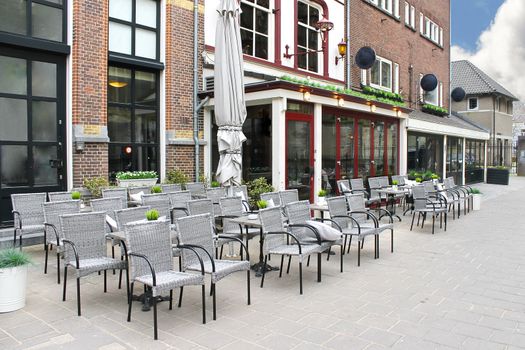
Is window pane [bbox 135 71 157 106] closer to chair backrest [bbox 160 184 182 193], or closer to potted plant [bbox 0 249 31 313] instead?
chair backrest [bbox 160 184 182 193]

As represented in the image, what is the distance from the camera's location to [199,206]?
20.8 ft

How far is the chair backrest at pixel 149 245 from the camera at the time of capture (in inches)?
165

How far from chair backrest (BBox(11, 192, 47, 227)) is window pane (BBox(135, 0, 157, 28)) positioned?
4582 millimetres

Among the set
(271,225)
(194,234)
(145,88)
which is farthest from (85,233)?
(145,88)

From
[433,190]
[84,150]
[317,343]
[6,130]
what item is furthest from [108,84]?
[433,190]

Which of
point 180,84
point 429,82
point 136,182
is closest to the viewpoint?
point 136,182

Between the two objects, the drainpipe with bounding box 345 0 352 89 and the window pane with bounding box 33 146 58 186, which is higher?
the drainpipe with bounding box 345 0 352 89

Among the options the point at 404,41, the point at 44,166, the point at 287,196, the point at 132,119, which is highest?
the point at 404,41

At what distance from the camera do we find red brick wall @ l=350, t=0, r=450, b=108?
1645 cm

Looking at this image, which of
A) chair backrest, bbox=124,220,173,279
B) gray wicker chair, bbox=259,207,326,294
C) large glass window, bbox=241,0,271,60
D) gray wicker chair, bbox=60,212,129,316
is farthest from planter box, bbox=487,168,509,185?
gray wicker chair, bbox=60,212,129,316

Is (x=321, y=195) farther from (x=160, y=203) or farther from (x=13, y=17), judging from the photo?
(x=13, y=17)

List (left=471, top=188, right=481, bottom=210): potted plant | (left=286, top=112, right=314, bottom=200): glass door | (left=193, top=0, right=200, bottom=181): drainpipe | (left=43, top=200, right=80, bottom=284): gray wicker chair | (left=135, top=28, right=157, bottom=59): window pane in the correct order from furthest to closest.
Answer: (left=471, top=188, right=481, bottom=210): potted plant < (left=193, top=0, right=200, bottom=181): drainpipe < (left=286, top=112, right=314, bottom=200): glass door < (left=135, top=28, right=157, bottom=59): window pane < (left=43, top=200, right=80, bottom=284): gray wicker chair

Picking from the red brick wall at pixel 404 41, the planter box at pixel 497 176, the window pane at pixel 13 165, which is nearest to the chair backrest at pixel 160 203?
the window pane at pixel 13 165

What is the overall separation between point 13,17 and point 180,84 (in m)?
3.52
